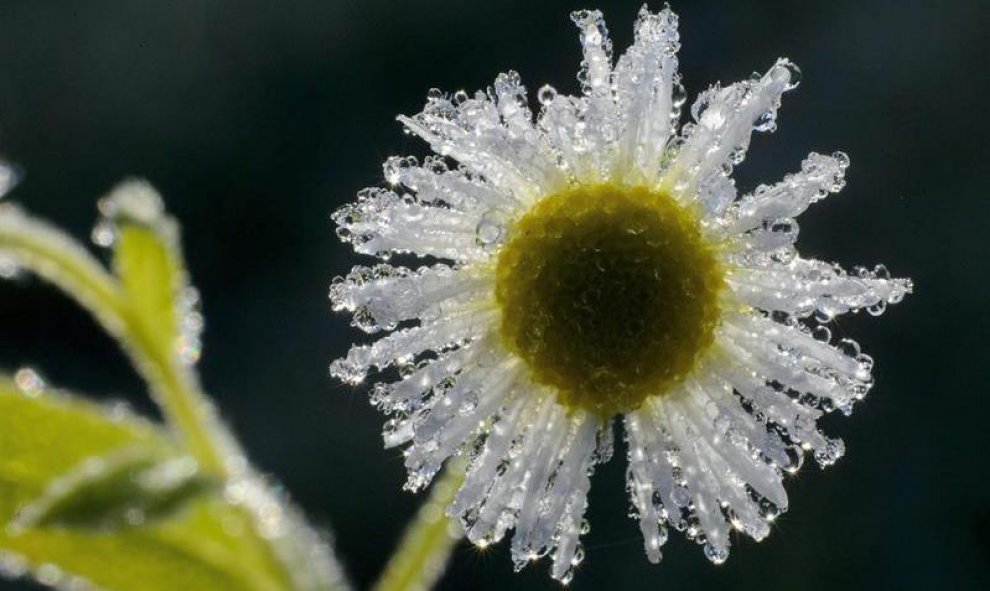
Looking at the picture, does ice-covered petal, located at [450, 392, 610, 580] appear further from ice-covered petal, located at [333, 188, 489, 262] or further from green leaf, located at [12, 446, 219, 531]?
green leaf, located at [12, 446, 219, 531]

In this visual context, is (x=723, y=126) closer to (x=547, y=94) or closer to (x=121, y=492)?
(x=547, y=94)

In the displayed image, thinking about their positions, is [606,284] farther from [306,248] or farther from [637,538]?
[306,248]

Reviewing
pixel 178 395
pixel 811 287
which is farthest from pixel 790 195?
pixel 178 395

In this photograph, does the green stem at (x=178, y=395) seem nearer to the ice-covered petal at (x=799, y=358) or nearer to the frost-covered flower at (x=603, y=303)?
the frost-covered flower at (x=603, y=303)

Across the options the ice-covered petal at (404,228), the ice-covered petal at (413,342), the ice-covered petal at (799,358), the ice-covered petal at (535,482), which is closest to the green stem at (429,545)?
the ice-covered petal at (535,482)

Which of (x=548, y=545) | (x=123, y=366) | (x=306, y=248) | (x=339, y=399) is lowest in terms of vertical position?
(x=548, y=545)

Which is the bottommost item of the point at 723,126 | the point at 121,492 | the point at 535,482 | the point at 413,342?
the point at 121,492

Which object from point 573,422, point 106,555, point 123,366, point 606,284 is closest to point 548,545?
point 573,422

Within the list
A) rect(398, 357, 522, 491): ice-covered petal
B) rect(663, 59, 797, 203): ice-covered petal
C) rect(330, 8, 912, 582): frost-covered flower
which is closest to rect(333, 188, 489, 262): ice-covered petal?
rect(330, 8, 912, 582): frost-covered flower
